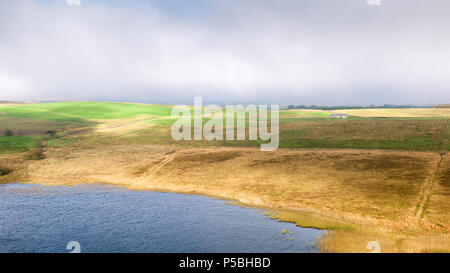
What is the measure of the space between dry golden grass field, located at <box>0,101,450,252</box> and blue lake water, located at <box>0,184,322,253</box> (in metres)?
2.68

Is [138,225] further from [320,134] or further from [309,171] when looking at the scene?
[320,134]

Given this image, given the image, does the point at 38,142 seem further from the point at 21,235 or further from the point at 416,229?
the point at 416,229

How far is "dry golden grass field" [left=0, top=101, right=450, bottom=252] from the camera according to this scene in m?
26.1

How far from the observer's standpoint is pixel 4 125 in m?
77.2

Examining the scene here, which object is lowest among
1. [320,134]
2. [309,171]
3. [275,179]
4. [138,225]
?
[138,225]

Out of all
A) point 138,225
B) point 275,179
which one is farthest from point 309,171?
point 138,225

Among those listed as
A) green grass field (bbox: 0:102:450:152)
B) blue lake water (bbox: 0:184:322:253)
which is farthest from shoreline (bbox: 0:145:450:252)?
green grass field (bbox: 0:102:450:152)

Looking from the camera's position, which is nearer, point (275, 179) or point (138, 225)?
point (138, 225)

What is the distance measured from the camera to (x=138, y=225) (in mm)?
26859

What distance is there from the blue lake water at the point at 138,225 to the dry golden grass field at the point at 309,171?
2.68m

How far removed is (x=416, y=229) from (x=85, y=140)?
60997mm

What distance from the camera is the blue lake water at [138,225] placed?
74.1 ft

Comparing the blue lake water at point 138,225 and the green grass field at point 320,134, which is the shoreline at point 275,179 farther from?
the green grass field at point 320,134

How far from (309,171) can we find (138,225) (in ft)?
74.6
